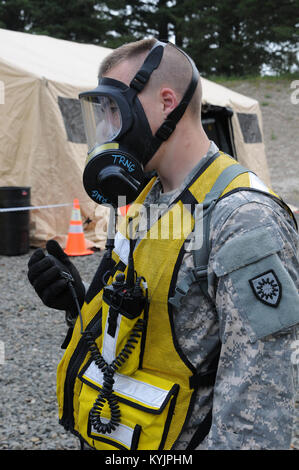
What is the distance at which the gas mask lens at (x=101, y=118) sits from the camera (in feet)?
4.91

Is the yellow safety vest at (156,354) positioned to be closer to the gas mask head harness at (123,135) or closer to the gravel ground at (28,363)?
the gas mask head harness at (123,135)

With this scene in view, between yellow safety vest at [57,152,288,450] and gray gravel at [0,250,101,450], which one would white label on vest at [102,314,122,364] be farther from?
gray gravel at [0,250,101,450]

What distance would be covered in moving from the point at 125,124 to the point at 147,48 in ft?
0.81

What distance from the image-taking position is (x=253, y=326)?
3.68 feet

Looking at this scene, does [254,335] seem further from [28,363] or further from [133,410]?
[28,363]

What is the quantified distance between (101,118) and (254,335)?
2.96ft

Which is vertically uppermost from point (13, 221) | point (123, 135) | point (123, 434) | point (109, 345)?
point (123, 135)

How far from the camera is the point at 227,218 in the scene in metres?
1.19

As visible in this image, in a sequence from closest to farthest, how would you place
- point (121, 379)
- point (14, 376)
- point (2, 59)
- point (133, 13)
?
point (121, 379) → point (14, 376) → point (2, 59) → point (133, 13)

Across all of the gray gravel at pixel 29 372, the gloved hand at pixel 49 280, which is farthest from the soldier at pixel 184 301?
the gray gravel at pixel 29 372

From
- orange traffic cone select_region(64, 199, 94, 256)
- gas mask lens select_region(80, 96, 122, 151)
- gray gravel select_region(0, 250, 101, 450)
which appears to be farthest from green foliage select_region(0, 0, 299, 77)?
gas mask lens select_region(80, 96, 122, 151)

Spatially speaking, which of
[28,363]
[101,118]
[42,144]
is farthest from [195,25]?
[101,118]
